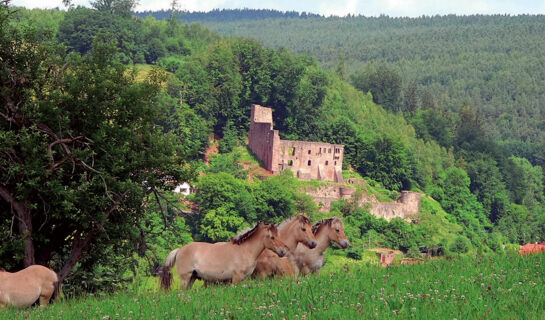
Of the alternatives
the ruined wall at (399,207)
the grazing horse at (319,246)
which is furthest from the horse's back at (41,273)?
the ruined wall at (399,207)

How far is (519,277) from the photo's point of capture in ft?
59.2

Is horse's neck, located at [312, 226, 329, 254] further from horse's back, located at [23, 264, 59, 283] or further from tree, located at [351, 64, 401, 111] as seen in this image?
tree, located at [351, 64, 401, 111]

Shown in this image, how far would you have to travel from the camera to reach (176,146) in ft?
89.8

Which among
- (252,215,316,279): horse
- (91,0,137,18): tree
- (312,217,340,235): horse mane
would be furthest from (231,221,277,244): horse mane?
(91,0,137,18): tree

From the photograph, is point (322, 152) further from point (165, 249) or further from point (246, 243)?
point (246, 243)

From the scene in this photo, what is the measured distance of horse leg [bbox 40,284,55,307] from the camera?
19.4 meters

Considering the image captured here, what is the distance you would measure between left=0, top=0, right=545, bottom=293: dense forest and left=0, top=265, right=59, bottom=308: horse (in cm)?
362

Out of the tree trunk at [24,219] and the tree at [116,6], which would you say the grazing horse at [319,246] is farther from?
the tree at [116,6]

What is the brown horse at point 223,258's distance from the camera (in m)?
20.8

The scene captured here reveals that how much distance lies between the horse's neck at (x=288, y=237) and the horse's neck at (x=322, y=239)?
95 cm

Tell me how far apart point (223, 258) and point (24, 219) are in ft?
18.5

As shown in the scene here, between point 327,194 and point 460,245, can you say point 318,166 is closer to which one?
point 327,194

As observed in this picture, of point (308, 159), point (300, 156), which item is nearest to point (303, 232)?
point (300, 156)

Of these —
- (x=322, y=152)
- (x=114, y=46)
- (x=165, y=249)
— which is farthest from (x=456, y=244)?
(x=114, y=46)
